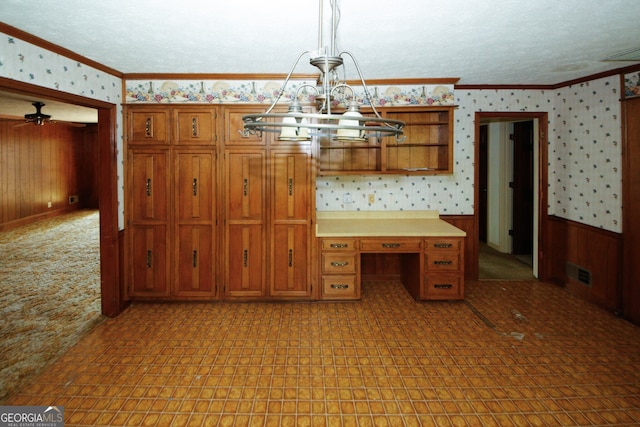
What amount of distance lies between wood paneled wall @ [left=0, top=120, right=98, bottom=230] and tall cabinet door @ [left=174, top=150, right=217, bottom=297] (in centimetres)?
604

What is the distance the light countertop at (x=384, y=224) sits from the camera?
3.77 meters

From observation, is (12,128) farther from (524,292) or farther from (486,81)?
(524,292)

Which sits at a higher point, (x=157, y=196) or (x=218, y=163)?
(x=218, y=163)

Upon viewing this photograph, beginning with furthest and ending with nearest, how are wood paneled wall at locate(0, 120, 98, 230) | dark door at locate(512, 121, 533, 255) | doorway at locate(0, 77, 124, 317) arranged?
wood paneled wall at locate(0, 120, 98, 230) < dark door at locate(512, 121, 533, 255) < doorway at locate(0, 77, 124, 317)

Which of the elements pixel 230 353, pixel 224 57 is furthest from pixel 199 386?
pixel 224 57

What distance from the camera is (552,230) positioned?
4539 millimetres

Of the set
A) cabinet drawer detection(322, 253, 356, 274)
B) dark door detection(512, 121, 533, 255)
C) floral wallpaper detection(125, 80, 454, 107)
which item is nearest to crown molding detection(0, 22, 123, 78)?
floral wallpaper detection(125, 80, 454, 107)

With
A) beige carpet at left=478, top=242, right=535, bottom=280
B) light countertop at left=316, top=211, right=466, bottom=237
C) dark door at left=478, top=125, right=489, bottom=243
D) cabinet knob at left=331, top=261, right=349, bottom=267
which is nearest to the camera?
light countertop at left=316, top=211, right=466, bottom=237

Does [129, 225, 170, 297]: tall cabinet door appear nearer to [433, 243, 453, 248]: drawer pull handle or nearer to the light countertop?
the light countertop

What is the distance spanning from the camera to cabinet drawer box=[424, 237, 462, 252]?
3.78 m

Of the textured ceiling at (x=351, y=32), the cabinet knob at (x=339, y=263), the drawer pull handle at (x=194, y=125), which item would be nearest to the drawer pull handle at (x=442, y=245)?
the cabinet knob at (x=339, y=263)

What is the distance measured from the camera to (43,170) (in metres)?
8.77

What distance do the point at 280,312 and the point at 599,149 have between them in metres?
3.66

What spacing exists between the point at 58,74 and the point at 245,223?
6.55 ft
